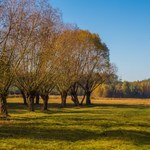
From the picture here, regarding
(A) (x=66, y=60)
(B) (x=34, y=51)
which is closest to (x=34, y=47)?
(B) (x=34, y=51)

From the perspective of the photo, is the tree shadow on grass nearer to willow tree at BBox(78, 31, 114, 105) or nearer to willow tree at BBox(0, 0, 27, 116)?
willow tree at BBox(0, 0, 27, 116)

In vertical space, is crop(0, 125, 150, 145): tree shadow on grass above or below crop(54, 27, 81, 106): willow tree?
below

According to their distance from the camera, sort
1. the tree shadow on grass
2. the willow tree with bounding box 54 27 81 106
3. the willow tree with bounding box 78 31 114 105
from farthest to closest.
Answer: the willow tree with bounding box 78 31 114 105, the willow tree with bounding box 54 27 81 106, the tree shadow on grass

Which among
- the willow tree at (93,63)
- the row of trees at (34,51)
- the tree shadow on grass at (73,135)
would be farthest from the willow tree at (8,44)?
the willow tree at (93,63)

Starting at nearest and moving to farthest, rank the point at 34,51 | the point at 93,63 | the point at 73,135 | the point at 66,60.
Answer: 1. the point at 73,135
2. the point at 34,51
3. the point at 66,60
4. the point at 93,63

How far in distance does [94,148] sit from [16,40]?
2411cm

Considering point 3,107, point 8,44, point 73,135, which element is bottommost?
point 73,135

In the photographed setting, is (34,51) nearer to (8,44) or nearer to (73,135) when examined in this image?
(8,44)

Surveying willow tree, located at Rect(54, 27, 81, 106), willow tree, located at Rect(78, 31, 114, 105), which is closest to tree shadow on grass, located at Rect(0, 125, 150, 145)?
willow tree, located at Rect(54, 27, 81, 106)

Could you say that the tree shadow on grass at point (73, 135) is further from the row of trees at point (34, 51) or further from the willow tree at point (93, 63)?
the willow tree at point (93, 63)

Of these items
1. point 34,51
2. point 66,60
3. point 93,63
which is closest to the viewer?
point 34,51

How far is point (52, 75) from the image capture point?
57.3 meters

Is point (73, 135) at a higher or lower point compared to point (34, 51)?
lower

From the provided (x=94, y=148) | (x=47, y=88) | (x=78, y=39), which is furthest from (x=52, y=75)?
(x=94, y=148)
